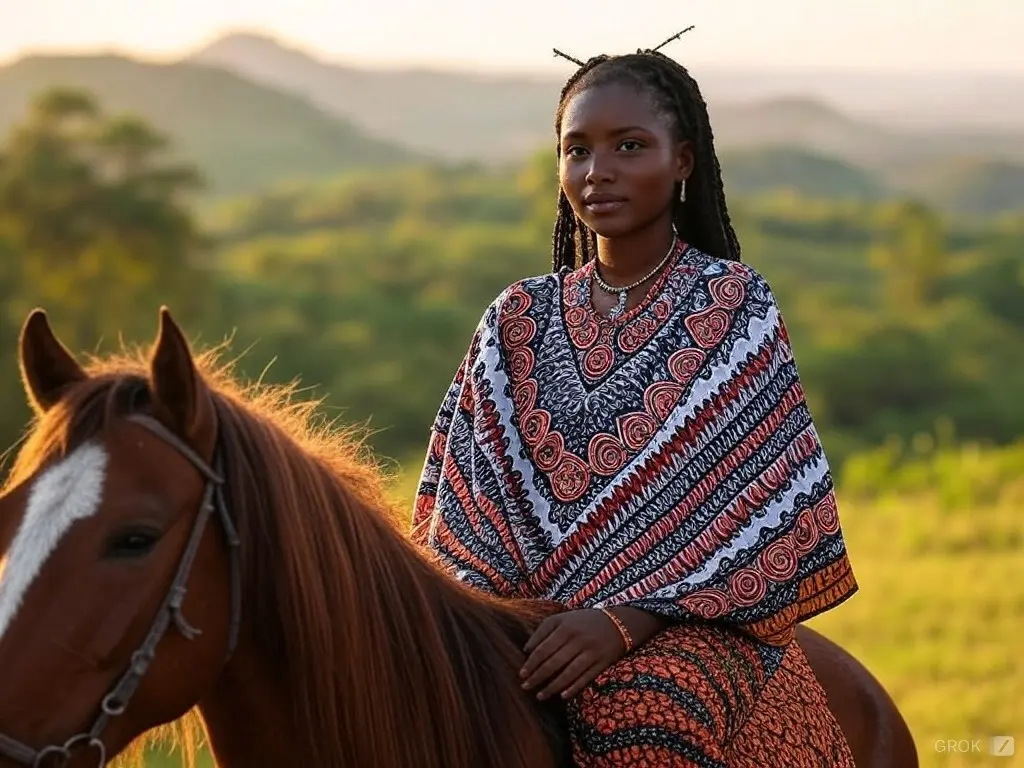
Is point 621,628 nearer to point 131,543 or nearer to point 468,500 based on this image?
point 468,500

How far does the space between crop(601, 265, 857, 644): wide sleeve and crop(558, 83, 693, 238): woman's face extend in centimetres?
24

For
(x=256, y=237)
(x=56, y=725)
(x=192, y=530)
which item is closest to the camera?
(x=56, y=725)

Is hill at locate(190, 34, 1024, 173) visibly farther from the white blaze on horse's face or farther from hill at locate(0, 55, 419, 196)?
the white blaze on horse's face

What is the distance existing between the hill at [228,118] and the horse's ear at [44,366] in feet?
301

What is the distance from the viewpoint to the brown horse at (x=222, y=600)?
189cm

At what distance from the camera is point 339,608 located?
2211mm

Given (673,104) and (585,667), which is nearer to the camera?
(585,667)

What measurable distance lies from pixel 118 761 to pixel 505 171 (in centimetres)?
8221

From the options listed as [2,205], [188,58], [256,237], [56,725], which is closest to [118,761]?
[56,725]

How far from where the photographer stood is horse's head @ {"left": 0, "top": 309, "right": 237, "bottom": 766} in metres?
1.87

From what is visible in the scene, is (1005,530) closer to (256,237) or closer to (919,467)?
(919,467)

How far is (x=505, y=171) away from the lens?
83312mm

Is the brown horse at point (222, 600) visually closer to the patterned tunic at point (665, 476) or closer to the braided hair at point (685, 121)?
the patterned tunic at point (665, 476)

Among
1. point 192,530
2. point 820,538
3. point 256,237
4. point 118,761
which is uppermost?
point 192,530
